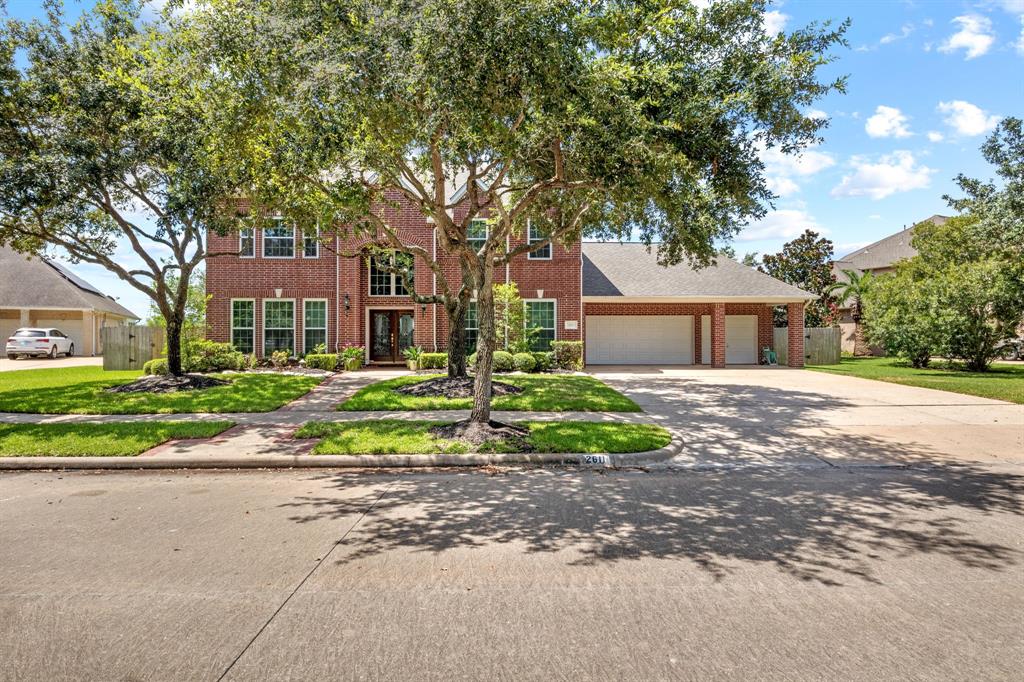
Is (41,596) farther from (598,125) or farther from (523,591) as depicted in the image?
(598,125)

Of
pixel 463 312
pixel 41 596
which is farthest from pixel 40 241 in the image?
pixel 41 596

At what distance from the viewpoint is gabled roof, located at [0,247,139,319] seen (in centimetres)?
3281

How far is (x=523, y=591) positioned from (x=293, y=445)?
5775mm

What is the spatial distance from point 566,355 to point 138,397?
13.3 m

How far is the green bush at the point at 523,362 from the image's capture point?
19156 millimetres

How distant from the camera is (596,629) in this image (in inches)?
129

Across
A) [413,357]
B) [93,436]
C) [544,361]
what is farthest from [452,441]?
[413,357]

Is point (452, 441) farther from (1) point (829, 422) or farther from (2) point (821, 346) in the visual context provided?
(2) point (821, 346)

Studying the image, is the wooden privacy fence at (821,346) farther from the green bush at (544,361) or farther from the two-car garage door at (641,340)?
the green bush at (544,361)

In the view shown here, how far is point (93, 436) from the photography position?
346 inches

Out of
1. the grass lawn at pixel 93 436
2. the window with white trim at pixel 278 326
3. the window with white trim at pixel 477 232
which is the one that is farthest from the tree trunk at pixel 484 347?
the window with white trim at pixel 278 326

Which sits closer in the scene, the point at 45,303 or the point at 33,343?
the point at 33,343

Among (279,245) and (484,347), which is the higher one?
(279,245)

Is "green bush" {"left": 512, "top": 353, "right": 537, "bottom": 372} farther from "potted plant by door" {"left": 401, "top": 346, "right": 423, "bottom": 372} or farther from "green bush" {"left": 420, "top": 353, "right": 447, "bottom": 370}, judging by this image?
"potted plant by door" {"left": 401, "top": 346, "right": 423, "bottom": 372}
